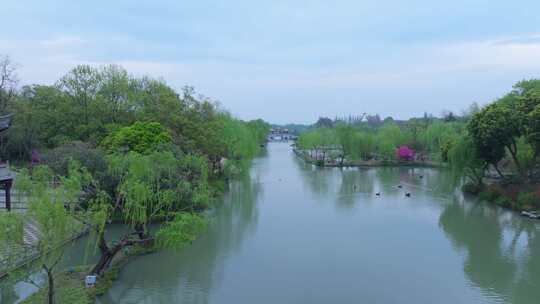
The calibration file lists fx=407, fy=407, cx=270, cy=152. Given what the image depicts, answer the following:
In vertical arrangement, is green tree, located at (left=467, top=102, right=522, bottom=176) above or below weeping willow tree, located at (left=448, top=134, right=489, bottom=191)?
above

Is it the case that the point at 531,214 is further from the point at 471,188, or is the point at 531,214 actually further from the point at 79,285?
the point at 79,285

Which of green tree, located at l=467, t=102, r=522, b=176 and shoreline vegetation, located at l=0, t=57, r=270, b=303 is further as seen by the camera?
green tree, located at l=467, t=102, r=522, b=176

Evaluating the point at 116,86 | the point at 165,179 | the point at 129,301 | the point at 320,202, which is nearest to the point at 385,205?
the point at 320,202

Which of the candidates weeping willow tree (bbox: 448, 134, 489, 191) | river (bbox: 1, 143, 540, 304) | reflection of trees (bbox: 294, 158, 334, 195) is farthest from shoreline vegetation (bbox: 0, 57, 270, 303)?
weeping willow tree (bbox: 448, 134, 489, 191)

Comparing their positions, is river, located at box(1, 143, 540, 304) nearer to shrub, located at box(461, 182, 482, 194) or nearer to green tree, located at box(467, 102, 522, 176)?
shrub, located at box(461, 182, 482, 194)

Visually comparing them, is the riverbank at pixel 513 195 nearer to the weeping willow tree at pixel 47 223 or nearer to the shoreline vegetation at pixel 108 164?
the shoreline vegetation at pixel 108 164
